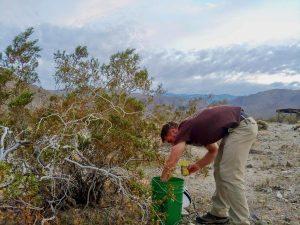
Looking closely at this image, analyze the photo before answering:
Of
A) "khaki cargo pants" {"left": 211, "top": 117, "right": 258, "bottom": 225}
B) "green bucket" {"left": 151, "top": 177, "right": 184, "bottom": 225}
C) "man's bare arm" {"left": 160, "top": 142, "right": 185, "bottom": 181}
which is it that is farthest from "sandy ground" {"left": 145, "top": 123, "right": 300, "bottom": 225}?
"man's bare arm" {"left": 160, "top": 142, "right": 185, "bottom": 181}

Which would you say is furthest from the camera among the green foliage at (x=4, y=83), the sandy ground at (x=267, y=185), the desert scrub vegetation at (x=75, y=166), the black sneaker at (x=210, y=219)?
the green foliage at (x=4, y=83)

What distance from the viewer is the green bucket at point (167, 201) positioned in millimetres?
5398

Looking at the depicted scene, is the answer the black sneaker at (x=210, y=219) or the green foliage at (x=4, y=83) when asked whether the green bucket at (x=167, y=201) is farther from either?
the green foliage at (x=4, y=83)

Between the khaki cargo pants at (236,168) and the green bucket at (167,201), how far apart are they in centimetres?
50

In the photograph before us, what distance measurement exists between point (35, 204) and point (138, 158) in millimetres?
1465

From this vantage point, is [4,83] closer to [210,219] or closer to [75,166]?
[75,166]

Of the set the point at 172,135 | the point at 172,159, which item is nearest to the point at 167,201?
the point at 172,159

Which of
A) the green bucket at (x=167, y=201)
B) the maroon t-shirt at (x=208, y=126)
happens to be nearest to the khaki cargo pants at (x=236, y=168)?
the maroon t-shirt at (x=208, y=126)

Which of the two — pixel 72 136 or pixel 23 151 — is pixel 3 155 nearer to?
pixel 23 151

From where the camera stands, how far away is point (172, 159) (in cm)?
527

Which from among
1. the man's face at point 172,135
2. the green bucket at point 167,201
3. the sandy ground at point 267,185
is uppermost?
the man's face at point 172,135

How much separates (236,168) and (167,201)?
32.3 inches

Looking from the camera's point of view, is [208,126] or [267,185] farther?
[267,185]

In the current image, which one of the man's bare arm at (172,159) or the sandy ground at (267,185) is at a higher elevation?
the man's bare arm at (172,159)
